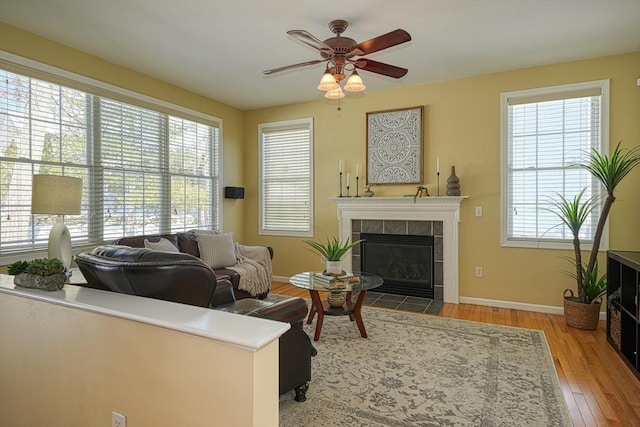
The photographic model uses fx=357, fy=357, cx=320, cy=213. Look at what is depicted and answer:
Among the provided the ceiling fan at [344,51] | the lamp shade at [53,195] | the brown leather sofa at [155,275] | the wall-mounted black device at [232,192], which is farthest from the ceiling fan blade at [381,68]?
the wall-mounted black device at [232,192]

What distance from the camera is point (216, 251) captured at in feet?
13.9

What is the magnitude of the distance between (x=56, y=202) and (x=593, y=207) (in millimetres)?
4809

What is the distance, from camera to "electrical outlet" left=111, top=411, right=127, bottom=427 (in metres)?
1.37

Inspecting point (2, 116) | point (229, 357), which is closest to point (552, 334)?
point (229, 357)

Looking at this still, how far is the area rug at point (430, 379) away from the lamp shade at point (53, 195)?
1865 mm

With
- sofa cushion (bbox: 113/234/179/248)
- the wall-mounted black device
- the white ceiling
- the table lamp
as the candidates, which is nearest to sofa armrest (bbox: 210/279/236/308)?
the table lamp

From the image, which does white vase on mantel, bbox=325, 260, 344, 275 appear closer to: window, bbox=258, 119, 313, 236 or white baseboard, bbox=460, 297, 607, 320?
white baseboard, bbox=460, 297, 607, 320

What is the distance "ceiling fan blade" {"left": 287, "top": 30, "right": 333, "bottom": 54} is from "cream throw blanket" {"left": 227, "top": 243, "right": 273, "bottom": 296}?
99.1 inches

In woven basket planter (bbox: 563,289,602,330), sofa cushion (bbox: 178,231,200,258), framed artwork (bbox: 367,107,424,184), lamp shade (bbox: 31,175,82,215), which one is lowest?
woven basket planter (bbox: 563,289,602,330)

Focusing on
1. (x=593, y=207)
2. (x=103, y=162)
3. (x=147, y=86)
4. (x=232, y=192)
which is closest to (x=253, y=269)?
(x=232, y=192)

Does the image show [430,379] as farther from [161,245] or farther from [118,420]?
[161,245]

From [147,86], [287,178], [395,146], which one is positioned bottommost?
[287,178]

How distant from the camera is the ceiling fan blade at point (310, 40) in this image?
7.64ft

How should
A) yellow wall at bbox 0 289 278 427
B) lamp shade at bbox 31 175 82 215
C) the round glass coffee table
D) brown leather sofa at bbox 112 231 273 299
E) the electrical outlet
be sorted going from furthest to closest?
brown leather sofa at bbox 112 231 273 299
the round glass coffee table
lamp shade at bbox 31 175 82 215
the electrical outlet
yellow wall at bbox 0 289 278 427
